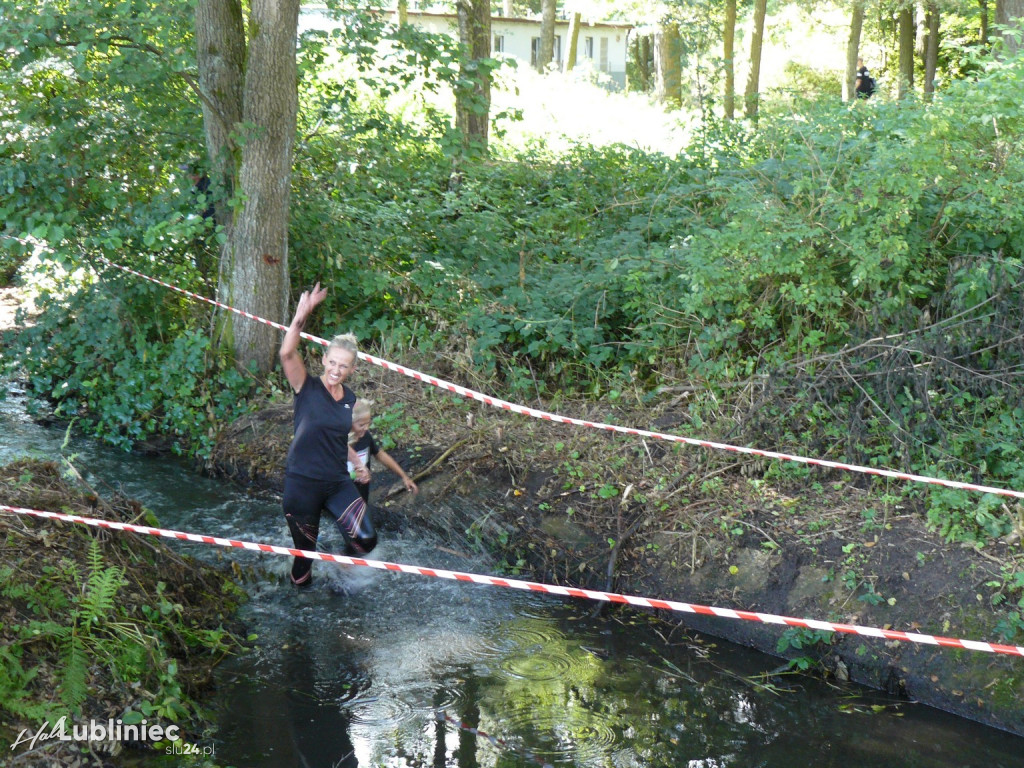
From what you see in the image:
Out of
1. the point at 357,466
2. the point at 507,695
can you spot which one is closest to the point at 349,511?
the point at 357,466

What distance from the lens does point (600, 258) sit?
34.4 feet

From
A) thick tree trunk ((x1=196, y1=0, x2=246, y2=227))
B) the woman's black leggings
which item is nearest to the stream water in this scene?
the woman's black leggings

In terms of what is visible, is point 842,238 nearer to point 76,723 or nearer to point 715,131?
point 715,131

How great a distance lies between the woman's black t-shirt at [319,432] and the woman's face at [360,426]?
0.43m

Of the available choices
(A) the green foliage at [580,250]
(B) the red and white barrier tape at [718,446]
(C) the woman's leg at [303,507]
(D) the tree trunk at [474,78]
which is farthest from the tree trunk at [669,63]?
(C) the woman's leg at [303,507]

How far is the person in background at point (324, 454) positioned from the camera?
20.6 feet

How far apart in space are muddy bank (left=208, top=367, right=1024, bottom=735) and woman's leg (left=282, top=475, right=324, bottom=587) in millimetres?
1705

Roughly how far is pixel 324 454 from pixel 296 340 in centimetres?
99

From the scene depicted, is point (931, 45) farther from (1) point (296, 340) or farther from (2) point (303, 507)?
(1) point (296, 340)

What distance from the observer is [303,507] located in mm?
6688

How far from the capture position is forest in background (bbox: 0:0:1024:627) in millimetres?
7789

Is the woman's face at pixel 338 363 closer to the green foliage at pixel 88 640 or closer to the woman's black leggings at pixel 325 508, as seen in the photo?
the woman's black leggings at pixel 325 508

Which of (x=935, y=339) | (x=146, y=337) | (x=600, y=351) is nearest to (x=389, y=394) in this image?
(x=600, y=351)

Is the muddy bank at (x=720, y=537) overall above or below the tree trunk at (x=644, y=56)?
below
